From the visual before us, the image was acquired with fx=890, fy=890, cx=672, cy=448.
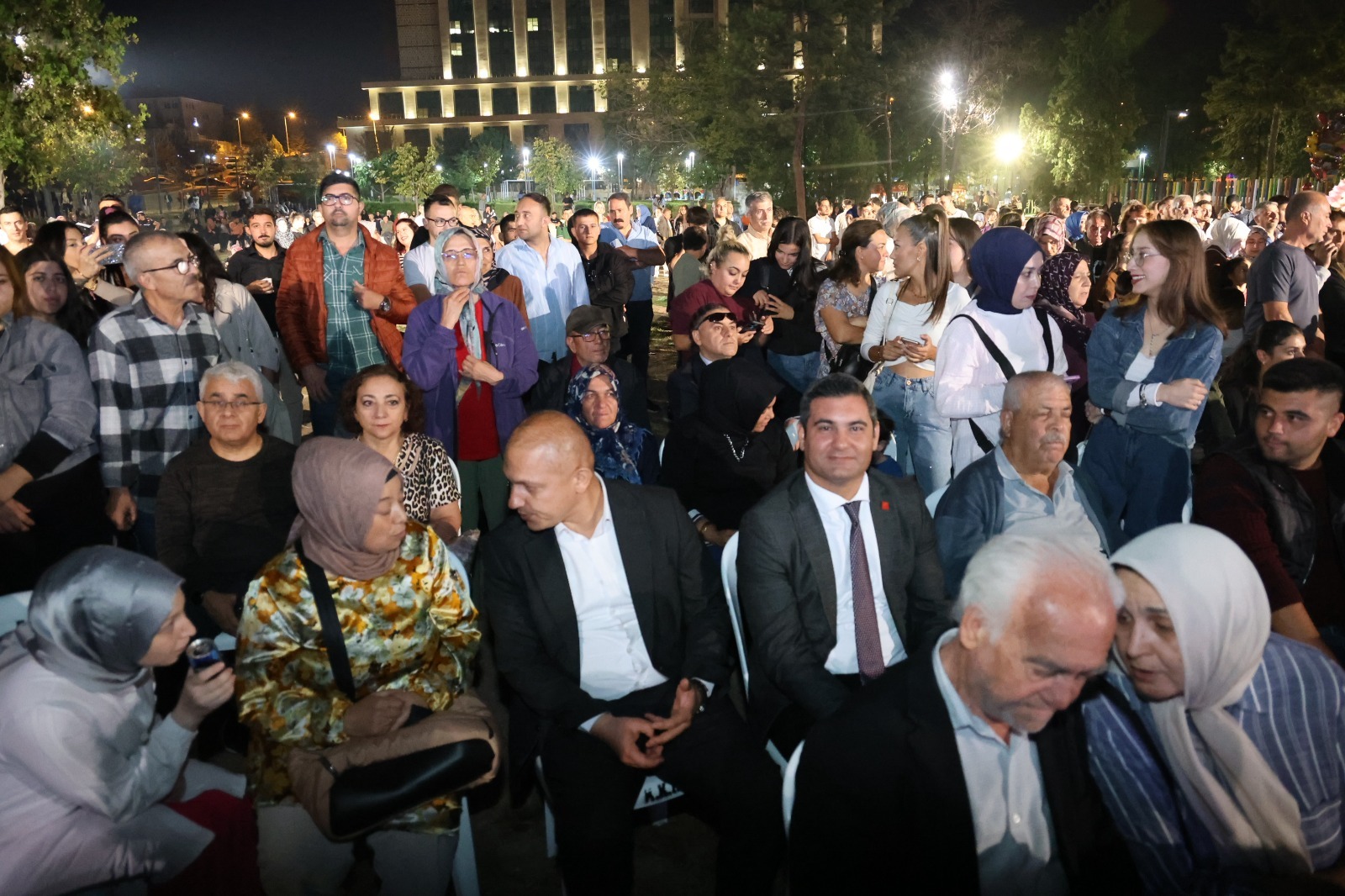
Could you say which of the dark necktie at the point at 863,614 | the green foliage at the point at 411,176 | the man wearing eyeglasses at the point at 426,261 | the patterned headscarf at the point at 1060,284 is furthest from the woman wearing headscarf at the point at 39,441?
the green foliage at the point at 411,176

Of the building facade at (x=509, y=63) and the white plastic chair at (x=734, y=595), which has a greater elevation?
the building facade at (x=509, y=63)

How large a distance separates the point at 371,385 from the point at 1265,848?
11.1ft

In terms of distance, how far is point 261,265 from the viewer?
7051mm

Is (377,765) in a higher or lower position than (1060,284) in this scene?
lower

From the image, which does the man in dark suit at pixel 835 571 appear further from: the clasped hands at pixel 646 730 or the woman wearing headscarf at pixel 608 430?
the woman wearing headscarf at pixel 608 430

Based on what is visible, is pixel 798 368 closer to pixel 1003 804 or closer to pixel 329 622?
pixel 329 622

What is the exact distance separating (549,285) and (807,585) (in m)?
4.40

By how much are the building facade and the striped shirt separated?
107985 mm

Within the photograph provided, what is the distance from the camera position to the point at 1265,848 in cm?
202

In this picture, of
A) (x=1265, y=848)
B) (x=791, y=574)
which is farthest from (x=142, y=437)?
(x=1265, y=848)

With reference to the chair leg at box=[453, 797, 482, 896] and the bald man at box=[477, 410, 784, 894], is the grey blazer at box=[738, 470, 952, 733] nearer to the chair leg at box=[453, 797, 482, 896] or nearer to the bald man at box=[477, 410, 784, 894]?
the bald man at box=[477, 410, 784, 894]

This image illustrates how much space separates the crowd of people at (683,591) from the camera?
201cm

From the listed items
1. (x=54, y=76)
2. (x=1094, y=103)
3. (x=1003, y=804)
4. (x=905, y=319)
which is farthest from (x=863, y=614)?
(x=1094, y=103)

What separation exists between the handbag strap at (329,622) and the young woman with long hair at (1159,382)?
3.07 meters
